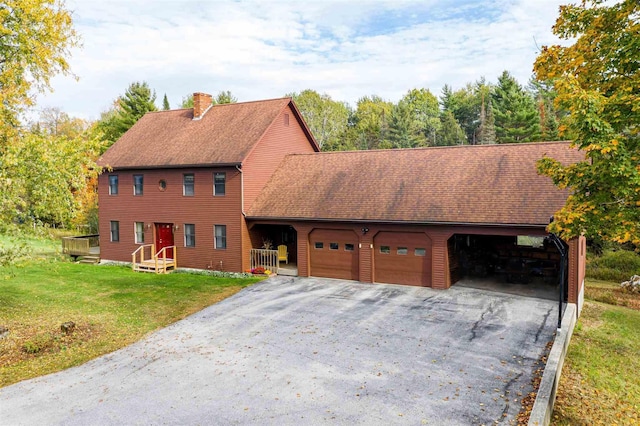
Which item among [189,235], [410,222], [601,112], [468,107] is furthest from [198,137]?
[468,107]

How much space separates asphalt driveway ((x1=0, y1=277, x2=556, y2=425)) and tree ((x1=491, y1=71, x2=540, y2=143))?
31587 mm

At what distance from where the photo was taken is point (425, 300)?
15109 mm

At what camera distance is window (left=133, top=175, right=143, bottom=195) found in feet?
75.0

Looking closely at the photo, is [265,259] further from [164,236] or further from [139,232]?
[139,232]

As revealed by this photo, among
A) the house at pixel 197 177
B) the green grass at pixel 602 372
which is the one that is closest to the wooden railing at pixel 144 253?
the house at pixel 197 177

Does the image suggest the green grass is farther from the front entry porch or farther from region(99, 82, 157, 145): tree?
region(99, 82, 157, 145): tree

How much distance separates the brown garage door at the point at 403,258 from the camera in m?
16.8

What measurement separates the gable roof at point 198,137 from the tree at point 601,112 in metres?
13.4

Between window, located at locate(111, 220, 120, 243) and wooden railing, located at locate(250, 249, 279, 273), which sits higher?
window, located at locate(111, 220, 120, 243)

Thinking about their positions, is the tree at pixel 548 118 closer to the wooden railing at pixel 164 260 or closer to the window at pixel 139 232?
the wooden railing at pixel 164 260

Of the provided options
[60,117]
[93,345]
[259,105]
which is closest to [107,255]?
[259,105]

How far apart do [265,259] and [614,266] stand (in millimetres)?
18960

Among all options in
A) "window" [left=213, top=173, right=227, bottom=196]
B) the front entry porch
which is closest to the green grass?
the front entry porch

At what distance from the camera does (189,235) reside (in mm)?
21453
